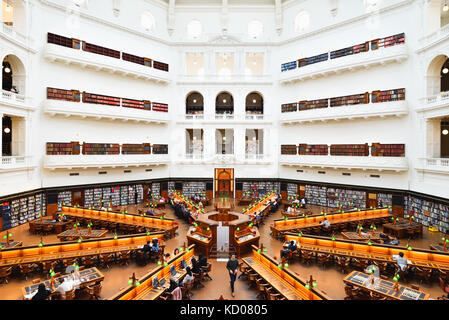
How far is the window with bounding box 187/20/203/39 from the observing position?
845 inches

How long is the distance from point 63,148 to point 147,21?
1215 cm

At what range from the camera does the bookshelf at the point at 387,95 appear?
15828 millimetres

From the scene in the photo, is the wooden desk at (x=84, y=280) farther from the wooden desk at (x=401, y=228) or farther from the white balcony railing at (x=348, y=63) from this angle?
the white balcony railing at (x=348, y=63)

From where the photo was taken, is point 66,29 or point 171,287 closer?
point 171,287

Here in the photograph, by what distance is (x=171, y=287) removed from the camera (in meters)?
6.52

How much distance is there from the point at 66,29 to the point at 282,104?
648 inches

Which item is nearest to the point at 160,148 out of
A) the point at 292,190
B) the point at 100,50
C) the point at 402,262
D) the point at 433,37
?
the point at 100,50

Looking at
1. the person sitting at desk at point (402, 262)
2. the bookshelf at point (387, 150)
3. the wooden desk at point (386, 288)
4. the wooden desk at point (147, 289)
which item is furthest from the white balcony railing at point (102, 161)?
the person sitting at desk at point (402, 262)

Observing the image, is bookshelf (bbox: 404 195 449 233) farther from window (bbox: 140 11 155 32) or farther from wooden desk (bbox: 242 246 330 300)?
window (bbox: 140 11 155 32)

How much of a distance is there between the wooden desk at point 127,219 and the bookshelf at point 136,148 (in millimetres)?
5936

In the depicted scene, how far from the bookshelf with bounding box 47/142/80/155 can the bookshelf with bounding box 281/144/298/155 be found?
50.9 feet

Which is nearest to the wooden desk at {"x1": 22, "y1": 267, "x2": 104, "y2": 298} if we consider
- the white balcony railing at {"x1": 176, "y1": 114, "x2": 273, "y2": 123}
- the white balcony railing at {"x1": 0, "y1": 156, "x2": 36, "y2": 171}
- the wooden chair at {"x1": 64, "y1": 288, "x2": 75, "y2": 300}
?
the wooden chair at {"x1": 64, "y1": 288, "x2": 75, "y2": 300}
